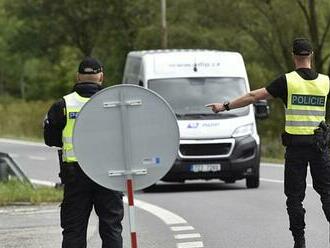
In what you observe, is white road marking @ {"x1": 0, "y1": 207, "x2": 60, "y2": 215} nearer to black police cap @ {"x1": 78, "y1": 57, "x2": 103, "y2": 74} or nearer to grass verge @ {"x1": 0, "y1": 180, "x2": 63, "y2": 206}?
grass verge @ {"x1": 0, "y1": 180, "x2": 63, "y2": 206}

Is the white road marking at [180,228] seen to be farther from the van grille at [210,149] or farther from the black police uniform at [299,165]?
the van grille at [210,149]

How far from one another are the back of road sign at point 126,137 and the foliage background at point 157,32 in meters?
24.7

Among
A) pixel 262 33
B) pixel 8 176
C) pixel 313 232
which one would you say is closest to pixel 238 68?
pixel 8 176

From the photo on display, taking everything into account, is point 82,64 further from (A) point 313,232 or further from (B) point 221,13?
(B) point 221,13

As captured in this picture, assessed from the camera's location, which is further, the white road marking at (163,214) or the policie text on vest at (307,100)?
the white road marking at (163,214)

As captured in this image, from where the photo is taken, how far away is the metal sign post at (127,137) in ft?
20.1

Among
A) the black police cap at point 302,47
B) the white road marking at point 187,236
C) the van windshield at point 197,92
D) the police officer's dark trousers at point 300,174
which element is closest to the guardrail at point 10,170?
the van windshield at point 197,92

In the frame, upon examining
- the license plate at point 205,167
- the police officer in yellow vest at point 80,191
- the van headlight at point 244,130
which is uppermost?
the police officer in yellow vest at point 80,191

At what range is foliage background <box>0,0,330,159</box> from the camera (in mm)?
34344

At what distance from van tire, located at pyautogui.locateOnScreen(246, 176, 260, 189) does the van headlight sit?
87cm

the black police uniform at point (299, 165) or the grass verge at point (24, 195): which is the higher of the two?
the black police uniform at point (299, 165)

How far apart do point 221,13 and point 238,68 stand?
19.9 meters

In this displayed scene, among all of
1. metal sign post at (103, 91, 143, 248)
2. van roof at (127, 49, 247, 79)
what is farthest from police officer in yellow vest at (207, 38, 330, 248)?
van roof at (127, 49, 247, 79)

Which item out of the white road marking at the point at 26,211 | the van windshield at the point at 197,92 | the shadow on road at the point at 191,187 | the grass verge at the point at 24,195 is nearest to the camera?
the white road marking at the point at 26,211
